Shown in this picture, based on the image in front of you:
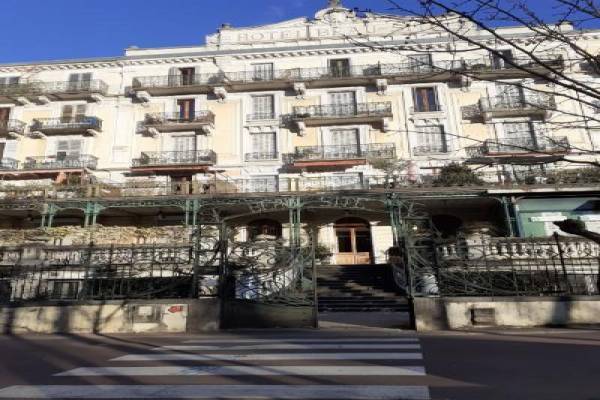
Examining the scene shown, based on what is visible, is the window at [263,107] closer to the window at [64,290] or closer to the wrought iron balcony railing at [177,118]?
the wrought iron balcony railing at [177,118]

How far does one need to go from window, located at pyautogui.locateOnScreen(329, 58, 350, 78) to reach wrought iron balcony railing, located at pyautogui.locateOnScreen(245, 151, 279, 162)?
22.1 ft

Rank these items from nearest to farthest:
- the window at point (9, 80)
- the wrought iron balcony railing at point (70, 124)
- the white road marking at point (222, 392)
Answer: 1. the white road marking at point (222, 392)
2. the wrought iron balcony railing at point (70, 124)
3. the window at point (9, 80)

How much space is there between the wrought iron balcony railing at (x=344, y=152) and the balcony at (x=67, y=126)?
42.1 feet

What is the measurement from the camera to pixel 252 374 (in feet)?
15.8

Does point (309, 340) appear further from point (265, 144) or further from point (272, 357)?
point (265, 144)

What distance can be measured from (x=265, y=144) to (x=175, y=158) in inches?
228

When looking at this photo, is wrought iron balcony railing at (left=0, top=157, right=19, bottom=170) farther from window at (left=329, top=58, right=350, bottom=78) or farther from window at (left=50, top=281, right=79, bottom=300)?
window at (left=50, top=281, right=79, bottom=300)

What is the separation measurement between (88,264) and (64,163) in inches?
800

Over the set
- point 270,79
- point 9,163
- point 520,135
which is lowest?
point 9,163

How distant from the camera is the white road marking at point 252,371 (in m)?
4.83

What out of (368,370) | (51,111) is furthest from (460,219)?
(51,111)

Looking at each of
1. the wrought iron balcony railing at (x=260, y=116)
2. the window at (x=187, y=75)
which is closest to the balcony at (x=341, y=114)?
the wrought iron balcony railing at (x=260, y=116)

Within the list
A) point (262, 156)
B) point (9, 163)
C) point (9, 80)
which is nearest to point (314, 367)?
point (262, 156)

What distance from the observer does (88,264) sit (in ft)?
31.7
